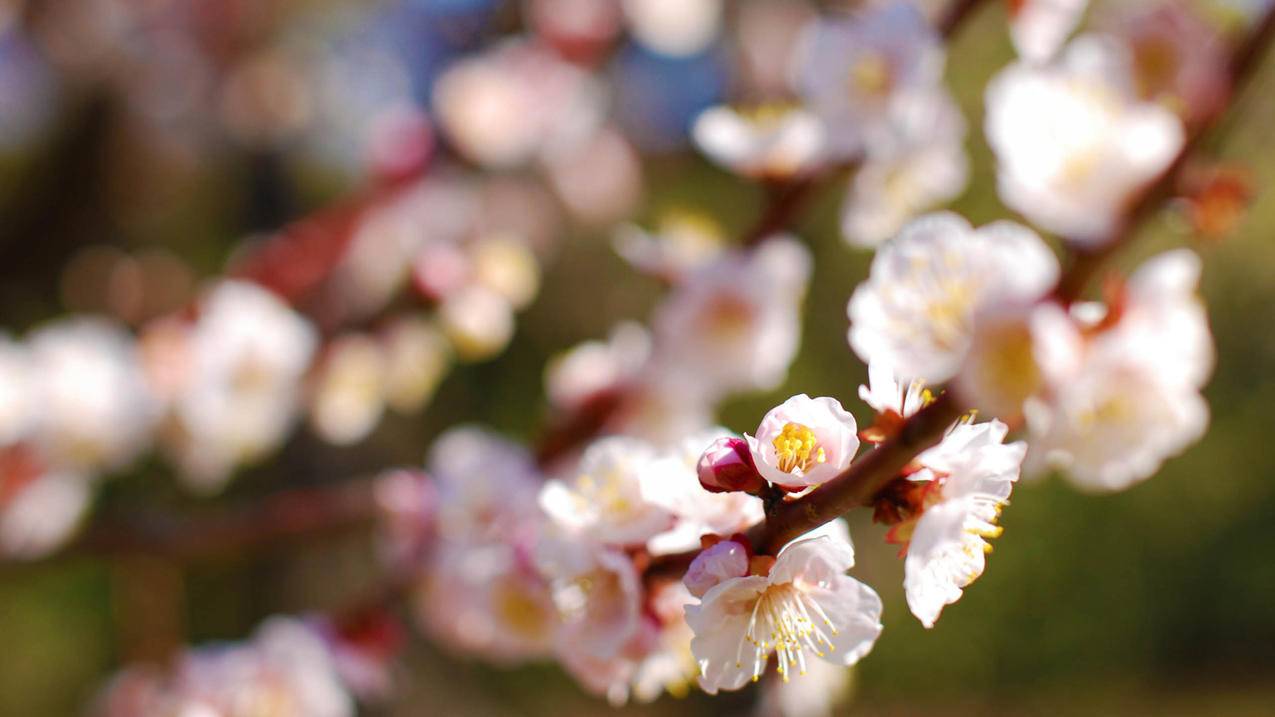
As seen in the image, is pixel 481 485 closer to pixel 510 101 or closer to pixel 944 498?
pixel 944 498

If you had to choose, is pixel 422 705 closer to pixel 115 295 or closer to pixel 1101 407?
pixel 115 295

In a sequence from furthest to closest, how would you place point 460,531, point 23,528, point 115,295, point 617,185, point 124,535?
point 617,185 < point 115,295 < point 23,528 < point 124,535 < point 460,531

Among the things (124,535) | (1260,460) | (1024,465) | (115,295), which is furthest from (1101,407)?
(1260,460)

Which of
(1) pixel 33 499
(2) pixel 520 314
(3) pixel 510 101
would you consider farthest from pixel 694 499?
(2) pixel 520 314

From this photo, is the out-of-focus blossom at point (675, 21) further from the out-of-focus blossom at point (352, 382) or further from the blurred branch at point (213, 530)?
the blurred branch at point (213, 530)

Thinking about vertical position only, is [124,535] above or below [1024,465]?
below

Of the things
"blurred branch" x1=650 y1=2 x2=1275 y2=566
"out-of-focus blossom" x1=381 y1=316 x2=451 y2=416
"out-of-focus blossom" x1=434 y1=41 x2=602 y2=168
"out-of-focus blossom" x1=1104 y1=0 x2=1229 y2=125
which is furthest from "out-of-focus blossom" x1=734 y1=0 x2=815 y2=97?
"blurred branch" x1=650 y1=2 x2=1275 y2=566

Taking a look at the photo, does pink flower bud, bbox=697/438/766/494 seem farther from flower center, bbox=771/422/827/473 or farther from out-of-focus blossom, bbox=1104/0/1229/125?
out-of-focus blossom, bbox=1104/0/1229/125
